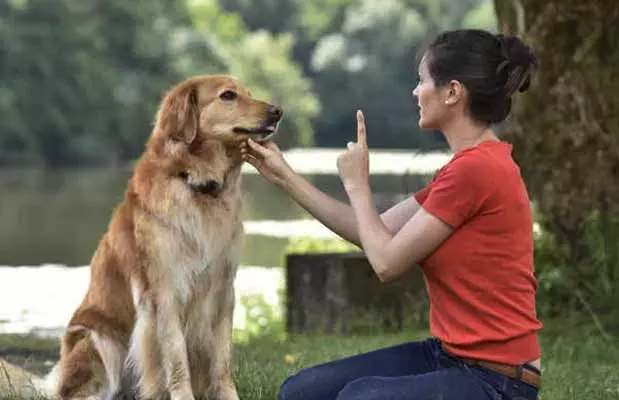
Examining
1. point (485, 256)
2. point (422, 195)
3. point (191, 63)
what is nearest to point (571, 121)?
point (422, 195)

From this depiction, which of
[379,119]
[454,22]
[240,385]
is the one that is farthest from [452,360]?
[454,22]

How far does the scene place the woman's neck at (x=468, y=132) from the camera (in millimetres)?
3922

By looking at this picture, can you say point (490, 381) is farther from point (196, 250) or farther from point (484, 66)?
point (196, 250)

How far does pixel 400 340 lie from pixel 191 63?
49453mm

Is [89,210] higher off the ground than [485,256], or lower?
higher

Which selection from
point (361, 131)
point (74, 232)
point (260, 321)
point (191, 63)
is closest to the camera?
point (361, 131)

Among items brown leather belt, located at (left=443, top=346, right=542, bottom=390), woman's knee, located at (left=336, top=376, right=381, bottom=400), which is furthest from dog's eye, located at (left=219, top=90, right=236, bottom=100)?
brown leather belt, located at (left=443, top=346, right=542, bottom=390)

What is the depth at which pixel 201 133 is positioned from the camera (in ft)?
17.2

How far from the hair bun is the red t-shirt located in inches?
8.1

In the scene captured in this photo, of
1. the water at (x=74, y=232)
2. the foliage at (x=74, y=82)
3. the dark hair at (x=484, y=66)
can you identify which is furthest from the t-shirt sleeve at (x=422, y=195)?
the foliage at (x=74, y=82)

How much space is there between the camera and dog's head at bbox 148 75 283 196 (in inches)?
204

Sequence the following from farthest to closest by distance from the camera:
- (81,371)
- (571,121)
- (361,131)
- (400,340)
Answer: (571,121) < (400,340) < (81,371) < (361,131)

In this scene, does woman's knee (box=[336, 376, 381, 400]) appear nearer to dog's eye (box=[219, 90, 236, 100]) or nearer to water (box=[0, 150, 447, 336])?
dog's eye (box=[219, 90, 236, 100])

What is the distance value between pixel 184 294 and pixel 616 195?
507cm
